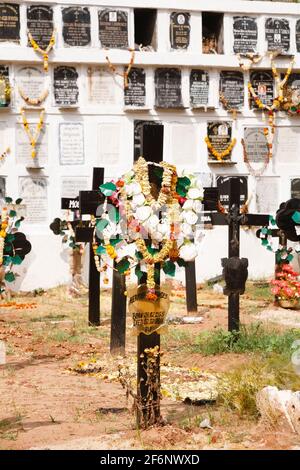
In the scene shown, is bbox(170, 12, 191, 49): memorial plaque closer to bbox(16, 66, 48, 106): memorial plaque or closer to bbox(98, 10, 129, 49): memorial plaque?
bbox(98, 10, 129, 49): memorial plaque

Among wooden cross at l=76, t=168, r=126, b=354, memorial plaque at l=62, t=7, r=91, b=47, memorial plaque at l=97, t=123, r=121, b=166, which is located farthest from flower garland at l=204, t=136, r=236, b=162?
wooden cross at l=76, t=168, r=126, b=354

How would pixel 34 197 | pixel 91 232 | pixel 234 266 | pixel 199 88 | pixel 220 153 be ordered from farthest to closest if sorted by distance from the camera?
pixel 220 153 < pixel 199 88 < pixel 34 197 < pixel 91 232 < pixel 234 266

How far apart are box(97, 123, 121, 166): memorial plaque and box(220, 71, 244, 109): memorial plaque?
2105 mm

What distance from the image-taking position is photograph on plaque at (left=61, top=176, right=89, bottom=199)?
47.6 feet

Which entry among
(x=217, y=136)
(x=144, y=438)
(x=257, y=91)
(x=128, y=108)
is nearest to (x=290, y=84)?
(x=257, y=91)

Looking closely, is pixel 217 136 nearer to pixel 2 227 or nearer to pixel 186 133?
pixel 186 133

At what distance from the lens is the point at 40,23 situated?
14.2 m

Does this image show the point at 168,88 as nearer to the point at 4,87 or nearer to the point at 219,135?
the point at 219,135

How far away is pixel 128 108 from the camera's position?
14.6 m

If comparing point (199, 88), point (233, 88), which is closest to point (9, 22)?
point (199, 88)

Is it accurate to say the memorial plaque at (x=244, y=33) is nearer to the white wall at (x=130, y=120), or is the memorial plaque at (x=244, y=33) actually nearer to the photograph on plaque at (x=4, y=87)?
the white wall at (x=130, y=120)

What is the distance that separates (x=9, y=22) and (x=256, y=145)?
16.3 feet

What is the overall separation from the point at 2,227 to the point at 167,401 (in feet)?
11.4

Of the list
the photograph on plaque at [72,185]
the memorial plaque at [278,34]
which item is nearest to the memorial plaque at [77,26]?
the photograph on plaque at [72,185]
